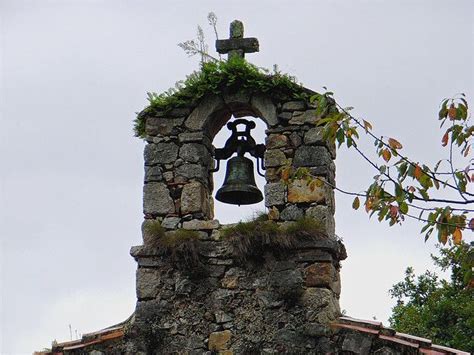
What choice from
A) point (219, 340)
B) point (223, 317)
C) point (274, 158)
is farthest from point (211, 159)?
point (219, 340)

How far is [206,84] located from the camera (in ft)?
29.7

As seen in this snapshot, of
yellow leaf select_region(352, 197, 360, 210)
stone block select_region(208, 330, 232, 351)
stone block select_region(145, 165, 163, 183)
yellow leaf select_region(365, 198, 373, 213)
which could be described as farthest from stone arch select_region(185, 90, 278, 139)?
yellow leaf select_region(365, 198, 373, 213)

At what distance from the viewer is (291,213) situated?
8664 mm

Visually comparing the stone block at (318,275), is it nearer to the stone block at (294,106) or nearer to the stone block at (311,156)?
the stone block at (311,156)

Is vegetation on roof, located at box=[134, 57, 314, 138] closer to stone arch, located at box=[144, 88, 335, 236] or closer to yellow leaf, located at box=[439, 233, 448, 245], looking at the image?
stone arch, located at box=[144, 88, 335, 236]

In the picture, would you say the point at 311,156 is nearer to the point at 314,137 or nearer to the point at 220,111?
the point at 314,137

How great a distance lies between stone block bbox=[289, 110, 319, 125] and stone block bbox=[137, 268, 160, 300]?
1.62 metres

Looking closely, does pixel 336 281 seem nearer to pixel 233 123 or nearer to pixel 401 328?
pixel 233 123

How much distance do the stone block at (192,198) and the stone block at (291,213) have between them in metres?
0.66

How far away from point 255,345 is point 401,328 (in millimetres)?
7677

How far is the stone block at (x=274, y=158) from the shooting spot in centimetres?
884

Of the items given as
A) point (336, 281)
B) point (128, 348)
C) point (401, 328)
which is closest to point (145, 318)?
point (128, 348)

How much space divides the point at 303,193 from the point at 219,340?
1318 mm

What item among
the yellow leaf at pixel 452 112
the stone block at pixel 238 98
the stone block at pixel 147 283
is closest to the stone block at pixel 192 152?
the stone block at pixel 238 98
